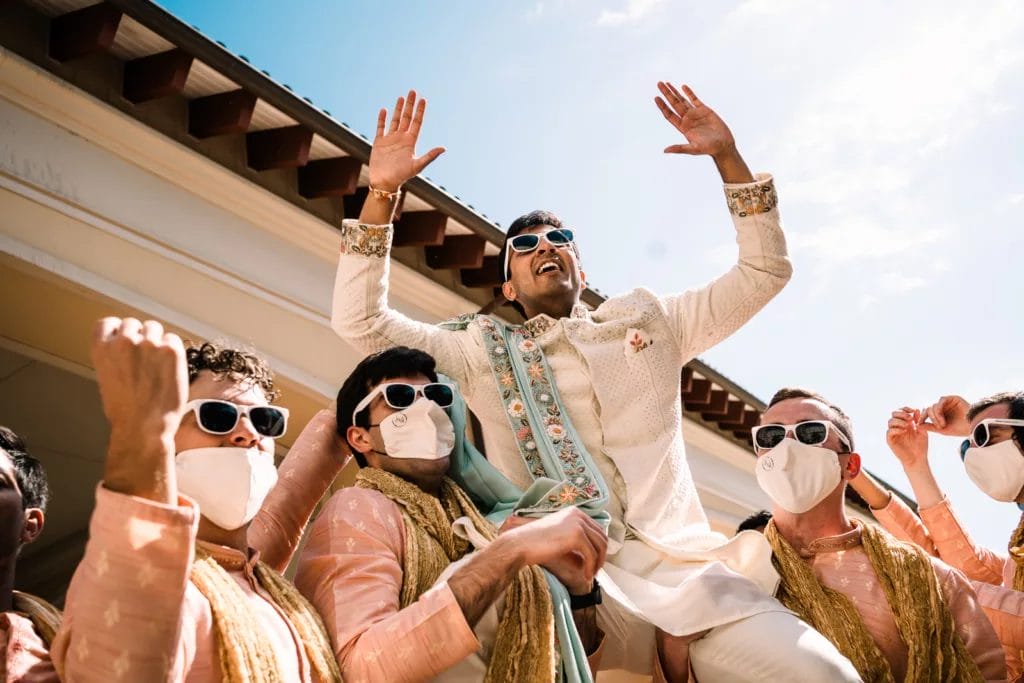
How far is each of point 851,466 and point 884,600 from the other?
1.57 feet

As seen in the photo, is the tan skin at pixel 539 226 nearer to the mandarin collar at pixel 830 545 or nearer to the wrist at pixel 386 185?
the wrist at pixel 386 185

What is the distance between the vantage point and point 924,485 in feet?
15.4

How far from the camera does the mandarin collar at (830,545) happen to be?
375cm

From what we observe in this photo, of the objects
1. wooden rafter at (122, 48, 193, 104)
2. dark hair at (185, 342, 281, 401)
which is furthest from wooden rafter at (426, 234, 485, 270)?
dark hair at (185, 342, 281, 401)

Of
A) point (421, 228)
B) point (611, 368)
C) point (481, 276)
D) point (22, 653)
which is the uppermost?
point (421, 228)

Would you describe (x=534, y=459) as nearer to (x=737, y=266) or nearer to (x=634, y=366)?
(x=634, y=366)

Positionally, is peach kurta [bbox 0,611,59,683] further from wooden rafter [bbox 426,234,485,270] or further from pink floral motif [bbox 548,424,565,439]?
wooden rafter [bbox 426,234,485,270]

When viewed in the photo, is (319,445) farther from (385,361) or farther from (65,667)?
Answer: (65,667)

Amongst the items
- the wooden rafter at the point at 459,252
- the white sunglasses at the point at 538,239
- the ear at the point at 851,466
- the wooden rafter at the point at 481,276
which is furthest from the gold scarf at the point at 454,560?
the wooden rafter at the point at 481,276

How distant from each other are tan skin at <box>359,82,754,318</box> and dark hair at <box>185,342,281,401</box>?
3.21ft

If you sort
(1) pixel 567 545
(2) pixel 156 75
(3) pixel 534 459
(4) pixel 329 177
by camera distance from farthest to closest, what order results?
1. (4) pixel 329 177
2. (2) pixel 156 75
3. (3) pixel 534 459
4. (1) pixel 567 545

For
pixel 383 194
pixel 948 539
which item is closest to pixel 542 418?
pixel 383 194

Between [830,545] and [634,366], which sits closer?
[830,545]

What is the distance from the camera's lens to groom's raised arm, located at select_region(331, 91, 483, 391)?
12.6 ft
